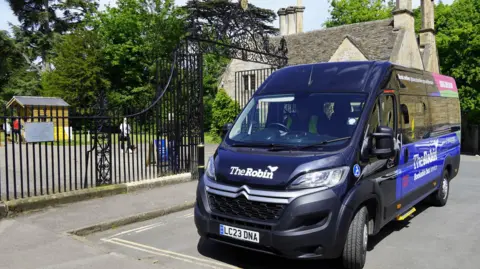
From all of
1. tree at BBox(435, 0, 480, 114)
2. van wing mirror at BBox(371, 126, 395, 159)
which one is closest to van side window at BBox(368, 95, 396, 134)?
van wing mirror at BBox(371, 126, 395, 159)

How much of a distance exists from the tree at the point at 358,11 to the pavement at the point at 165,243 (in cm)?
3622

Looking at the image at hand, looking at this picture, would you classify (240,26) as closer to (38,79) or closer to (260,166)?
(260,166)

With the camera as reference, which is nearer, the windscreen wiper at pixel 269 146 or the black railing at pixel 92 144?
the windscreen wiper at pixel 269 146

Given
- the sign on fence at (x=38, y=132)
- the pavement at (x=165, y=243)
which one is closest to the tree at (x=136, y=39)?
the sign on fence at (x=38, y=132)

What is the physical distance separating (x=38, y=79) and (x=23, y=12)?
7388 millimetres

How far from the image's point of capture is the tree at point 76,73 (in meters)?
38.5

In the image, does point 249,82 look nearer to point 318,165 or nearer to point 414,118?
point 414,118

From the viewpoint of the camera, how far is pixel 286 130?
17.5 feet

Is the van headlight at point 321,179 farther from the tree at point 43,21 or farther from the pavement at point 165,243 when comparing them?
the tree at point 43,21

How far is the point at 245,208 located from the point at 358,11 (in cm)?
4122

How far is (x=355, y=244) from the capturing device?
467 centimetres

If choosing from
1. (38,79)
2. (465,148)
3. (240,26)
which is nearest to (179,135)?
(240,26)

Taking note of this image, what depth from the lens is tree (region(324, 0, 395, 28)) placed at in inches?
1615

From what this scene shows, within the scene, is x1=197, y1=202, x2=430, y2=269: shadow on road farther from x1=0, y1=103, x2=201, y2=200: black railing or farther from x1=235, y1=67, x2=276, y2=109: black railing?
x1=235, y1=67, x2=276, y2=109: black railing
